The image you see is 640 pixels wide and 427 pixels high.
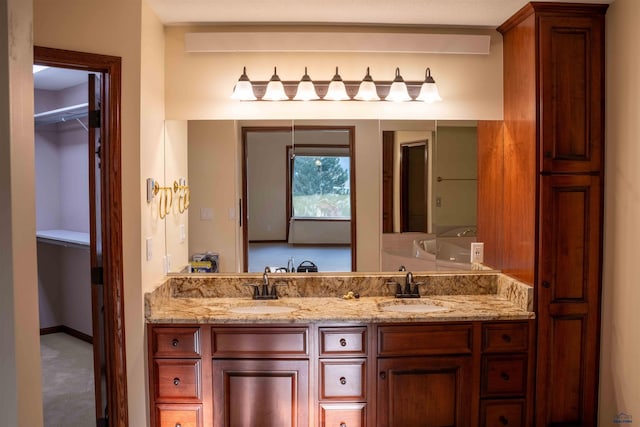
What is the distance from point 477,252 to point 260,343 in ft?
4.82

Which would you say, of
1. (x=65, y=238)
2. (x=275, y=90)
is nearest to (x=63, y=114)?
(x=65, y=238)

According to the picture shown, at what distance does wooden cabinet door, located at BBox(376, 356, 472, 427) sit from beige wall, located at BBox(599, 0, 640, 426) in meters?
0.78

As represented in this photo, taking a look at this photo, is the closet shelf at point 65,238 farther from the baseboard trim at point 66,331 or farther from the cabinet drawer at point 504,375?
the cabinet drawer at point 504,375

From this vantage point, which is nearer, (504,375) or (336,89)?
(504,375)

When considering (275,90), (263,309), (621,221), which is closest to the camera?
(621,221)

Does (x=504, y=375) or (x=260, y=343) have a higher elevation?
(x=260, y=343)

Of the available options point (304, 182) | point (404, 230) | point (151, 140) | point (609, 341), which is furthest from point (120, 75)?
point (609, 341)

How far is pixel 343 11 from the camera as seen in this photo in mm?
2713

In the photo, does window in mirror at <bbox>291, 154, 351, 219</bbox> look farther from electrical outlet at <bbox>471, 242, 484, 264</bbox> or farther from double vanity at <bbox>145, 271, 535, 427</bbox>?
electrical outlet at <bbox>471, 242, 484, 264</bbox>

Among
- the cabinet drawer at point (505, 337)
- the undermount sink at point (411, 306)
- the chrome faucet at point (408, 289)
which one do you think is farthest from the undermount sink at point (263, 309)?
the cabinet drawer at point (505, 337)

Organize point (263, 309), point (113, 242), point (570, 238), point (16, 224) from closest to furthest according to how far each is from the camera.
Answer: point (16, 224), point (113, 242), point (570, 238), point (263, 309)

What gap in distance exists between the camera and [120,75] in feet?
8.04

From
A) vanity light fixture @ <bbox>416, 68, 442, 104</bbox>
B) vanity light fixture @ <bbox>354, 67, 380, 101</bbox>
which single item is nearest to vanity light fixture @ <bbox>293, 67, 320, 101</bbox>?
vanity light fixture @ <bbox>354, 67, 380, 101</bbox>

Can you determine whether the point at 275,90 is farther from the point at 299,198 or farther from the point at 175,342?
the point at 175,342
